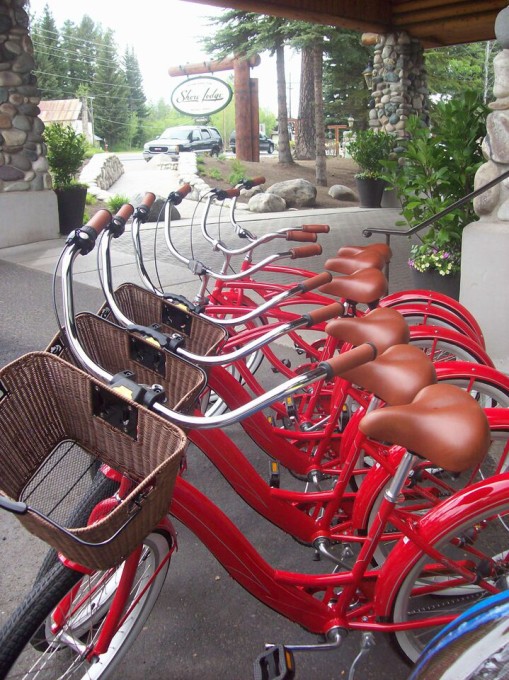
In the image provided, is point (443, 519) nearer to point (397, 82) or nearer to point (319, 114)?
point (397, 82)

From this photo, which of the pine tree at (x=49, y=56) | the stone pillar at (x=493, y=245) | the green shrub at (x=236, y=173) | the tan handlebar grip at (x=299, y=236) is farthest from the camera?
the pine tree at (x=49, y=56)

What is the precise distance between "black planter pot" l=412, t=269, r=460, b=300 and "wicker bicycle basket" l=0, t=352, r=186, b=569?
3.82 m

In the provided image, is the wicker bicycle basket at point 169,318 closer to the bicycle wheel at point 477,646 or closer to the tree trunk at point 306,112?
the bicycle wheel at point 477,646

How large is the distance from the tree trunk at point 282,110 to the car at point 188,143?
225 inches

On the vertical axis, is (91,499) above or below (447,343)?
below

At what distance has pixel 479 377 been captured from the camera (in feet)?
7.86

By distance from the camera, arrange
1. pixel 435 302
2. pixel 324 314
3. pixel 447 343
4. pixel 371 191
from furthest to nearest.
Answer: pixel 371 191 → pixel 435 302 → pixel 447 343 → pixel 324 314

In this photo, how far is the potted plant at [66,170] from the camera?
973 centimetres

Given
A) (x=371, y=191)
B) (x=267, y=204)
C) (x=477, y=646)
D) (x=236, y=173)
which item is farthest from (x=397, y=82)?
(x=477, y=646)

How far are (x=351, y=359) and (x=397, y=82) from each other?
12.3 meters

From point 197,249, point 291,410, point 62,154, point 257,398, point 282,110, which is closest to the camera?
point 257,398

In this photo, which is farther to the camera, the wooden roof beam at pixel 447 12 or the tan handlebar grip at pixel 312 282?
the wooden roof beam at pixel 447 12

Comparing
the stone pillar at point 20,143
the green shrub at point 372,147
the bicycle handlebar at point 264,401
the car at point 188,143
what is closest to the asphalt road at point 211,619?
the bicycle handlebar at point 264,401

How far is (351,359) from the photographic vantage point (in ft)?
5.02
